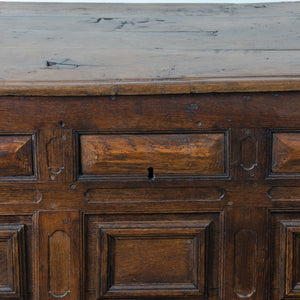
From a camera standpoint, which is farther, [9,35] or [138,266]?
[9,35]

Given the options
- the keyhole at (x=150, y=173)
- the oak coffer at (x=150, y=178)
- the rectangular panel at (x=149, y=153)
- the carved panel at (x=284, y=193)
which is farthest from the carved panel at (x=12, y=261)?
the carved panel at (x=284, y=193)

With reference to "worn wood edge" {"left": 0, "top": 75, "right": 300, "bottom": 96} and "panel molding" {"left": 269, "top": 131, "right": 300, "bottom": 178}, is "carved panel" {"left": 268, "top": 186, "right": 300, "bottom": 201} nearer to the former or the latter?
"panel molding" {"left": 269, "top": 131, "right": 300, "bottom": 178}

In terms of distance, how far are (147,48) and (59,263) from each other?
673 mm

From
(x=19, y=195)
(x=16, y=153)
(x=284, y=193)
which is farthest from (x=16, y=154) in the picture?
(x=284, y=193)

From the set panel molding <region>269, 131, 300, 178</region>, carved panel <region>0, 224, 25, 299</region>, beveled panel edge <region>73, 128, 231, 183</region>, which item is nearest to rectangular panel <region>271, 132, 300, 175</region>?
panel molding <region>269, 131, 300, 178</region>

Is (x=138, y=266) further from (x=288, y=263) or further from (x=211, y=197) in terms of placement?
(x=288, y=263)

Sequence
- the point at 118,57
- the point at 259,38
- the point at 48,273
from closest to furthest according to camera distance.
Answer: the point at 48,273 → the point at 118,57 → the point at 259,38

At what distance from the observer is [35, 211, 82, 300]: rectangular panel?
1289mm

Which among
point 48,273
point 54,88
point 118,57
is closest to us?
point 54,88

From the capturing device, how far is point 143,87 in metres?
1.20

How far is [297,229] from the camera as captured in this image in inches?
50.9

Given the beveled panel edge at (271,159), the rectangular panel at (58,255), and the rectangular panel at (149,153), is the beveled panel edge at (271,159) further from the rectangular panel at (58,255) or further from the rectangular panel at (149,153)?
the rectangular panel at (58,255)

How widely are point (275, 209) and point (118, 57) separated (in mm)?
592

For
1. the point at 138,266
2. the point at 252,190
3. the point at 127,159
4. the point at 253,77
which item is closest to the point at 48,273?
the point at 138,266
